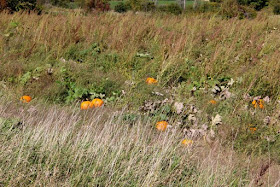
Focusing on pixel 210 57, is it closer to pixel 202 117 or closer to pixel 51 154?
pixel 202 117

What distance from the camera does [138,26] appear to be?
8.29 m

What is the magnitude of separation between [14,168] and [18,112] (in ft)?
5.61

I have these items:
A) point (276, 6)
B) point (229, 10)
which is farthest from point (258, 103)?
point (276, 6)

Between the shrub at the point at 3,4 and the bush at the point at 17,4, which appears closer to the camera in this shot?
the shrub at the point at 3,4

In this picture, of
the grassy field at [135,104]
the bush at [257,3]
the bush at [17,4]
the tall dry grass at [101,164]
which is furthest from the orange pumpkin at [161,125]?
the bush at [257,3]

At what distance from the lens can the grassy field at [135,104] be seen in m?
2.99

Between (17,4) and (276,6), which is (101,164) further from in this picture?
(276,6)

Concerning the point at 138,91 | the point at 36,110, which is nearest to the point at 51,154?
the point at 36,110

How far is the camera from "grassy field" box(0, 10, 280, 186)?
118 inches

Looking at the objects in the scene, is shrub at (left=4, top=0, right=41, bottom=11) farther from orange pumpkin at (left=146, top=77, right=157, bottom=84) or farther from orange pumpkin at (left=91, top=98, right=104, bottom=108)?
orange pumpkin at (left=91, top=98, right=104, bottom=108)

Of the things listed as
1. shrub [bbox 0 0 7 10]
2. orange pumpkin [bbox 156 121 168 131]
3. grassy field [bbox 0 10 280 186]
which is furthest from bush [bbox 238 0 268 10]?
orange pumpkin [bbox 156 121 168 131]

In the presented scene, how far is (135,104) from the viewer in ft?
16.1

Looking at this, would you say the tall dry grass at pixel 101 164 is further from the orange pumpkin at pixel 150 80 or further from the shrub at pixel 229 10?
the shrub at pixel 229 10

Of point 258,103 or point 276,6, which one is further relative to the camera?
point 276,6
